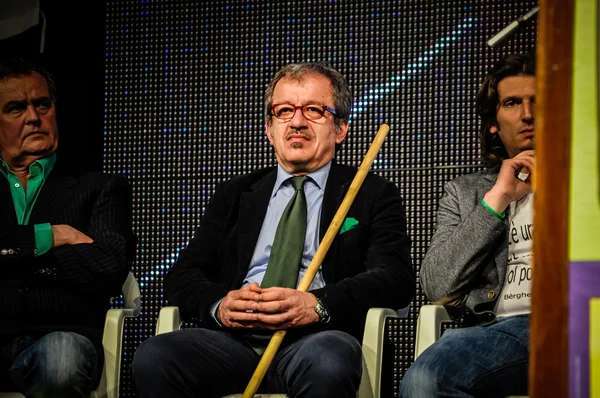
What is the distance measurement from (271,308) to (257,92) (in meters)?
1.71

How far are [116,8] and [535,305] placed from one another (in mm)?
3472

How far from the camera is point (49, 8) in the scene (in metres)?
4.14

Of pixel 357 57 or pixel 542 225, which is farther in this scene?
pixel 357 57

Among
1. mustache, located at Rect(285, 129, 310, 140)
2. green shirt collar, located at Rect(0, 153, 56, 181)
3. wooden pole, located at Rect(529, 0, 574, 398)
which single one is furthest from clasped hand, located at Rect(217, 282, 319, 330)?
wooden pole, located at Rect(529, 0, 574, 398)

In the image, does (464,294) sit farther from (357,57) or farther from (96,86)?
(96,86)

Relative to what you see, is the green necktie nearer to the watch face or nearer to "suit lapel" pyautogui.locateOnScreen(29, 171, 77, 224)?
the watch face

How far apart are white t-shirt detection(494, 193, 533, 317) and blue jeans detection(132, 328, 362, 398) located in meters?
0.56

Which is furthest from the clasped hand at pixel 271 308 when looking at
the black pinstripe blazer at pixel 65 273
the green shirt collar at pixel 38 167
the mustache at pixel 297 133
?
the green shirt collar at pixel 38 167

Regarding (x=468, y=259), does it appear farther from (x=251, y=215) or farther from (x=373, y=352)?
(x=251, y=215)

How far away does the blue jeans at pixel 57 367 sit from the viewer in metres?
2.72

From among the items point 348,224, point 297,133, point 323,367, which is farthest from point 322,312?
point 297,133

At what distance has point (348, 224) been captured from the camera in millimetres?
2984

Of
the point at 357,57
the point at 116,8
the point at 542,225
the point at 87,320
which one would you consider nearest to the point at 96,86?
the point at 116,8

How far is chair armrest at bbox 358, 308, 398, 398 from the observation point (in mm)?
2658
